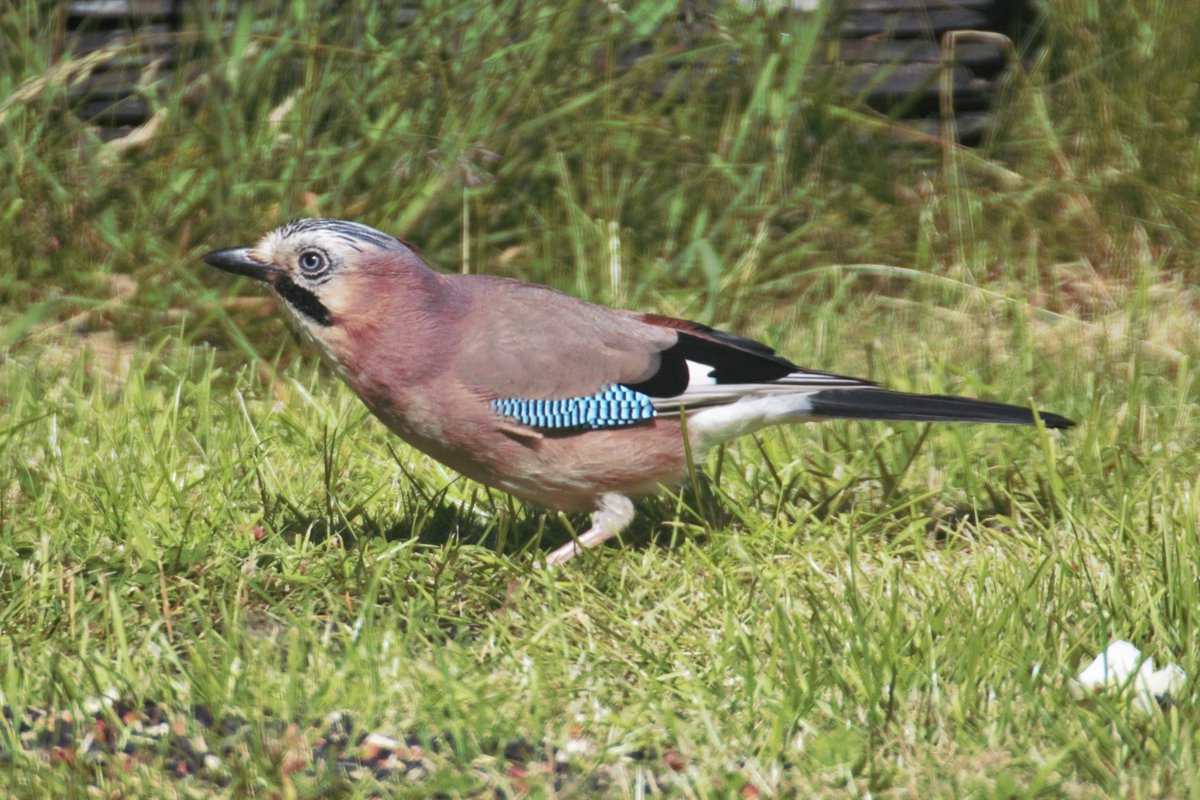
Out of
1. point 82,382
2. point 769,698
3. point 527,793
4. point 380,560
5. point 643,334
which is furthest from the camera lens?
point 82,382

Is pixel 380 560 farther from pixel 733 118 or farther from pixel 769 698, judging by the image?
pixel 733 118

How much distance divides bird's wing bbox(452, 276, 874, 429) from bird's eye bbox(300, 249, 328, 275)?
1.19 feet

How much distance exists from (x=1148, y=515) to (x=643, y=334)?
4.21ft

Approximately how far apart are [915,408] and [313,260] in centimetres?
148

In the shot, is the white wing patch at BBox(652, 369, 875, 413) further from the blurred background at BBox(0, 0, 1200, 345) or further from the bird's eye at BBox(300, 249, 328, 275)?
the blurred background at BBox(0, 0, 1200, 345)

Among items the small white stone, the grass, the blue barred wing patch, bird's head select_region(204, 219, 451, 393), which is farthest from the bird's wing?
the small white stone

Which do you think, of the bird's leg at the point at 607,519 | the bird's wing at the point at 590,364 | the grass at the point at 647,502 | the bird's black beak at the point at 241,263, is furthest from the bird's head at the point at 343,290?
the bird's leg at the point at 607,519

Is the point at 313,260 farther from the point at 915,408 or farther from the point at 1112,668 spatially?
the point at 1112,668

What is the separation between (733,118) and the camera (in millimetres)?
6273

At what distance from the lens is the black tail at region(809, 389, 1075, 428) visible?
393 centimetres

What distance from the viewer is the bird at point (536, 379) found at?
3773 millimetres

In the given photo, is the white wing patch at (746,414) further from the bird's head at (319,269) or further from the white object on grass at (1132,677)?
the white object on grass at (1132,677)

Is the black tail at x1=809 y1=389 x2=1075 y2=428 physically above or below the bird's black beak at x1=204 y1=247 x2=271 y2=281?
below

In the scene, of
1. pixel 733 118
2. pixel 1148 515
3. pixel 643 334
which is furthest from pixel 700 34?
pixel 1148 515
